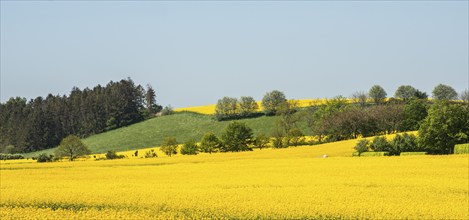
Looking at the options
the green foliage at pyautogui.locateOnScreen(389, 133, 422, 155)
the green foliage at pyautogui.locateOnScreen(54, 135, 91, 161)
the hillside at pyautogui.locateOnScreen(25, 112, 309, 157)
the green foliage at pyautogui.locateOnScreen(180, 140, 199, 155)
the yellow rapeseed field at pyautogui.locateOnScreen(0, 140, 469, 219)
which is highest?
the hillside at pyautogui.locateOnScreen(25, 112, 309, 157)

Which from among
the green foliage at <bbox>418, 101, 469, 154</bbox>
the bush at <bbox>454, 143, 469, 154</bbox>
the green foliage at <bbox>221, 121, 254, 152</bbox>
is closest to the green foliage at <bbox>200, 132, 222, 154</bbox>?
the green foliage at <bbox>221, 121, 254, 152</bbox>

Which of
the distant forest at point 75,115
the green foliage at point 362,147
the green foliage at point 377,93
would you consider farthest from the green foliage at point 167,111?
the green foliage at point 362,147

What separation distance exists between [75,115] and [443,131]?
138716 millimetres

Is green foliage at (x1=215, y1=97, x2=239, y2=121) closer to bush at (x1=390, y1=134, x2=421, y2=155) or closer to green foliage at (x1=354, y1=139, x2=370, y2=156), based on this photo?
green foliage at (x1=354, y1=139, x2=370, y2=156)

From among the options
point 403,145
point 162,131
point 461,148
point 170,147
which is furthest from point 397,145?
point 162,131

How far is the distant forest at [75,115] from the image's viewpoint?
534ft

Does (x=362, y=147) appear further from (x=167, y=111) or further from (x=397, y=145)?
(x=167, y=111)

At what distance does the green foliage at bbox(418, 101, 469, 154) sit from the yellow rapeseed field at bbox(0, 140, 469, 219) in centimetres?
618

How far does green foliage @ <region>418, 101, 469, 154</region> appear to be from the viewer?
5903 centimetres

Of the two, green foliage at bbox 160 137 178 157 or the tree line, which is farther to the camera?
green foliage at bbox 160 137 178 157

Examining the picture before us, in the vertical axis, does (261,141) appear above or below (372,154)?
above

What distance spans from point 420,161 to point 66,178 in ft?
96.3

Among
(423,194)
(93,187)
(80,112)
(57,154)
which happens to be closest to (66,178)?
(93,187)

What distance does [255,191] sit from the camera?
3528cm
